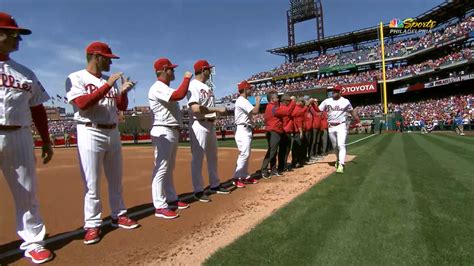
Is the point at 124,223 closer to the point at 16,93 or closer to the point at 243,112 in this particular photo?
the point at 16,93

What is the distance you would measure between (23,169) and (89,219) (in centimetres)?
83

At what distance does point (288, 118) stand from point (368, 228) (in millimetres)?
4538

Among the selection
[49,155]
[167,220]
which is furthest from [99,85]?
[167,220]

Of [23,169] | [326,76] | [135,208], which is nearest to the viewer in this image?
[23,169]

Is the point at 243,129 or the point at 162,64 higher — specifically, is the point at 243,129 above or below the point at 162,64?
below

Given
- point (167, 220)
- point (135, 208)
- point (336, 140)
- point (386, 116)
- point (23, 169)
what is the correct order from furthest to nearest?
point (386, 116) → point (336, 140) → point (135, 208) → point (167, 220) → point (23, 169)

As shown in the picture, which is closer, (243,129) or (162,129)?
(162,129)

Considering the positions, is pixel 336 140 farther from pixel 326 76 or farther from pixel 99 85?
pixel 326 76

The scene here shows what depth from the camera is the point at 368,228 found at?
12.4 ft

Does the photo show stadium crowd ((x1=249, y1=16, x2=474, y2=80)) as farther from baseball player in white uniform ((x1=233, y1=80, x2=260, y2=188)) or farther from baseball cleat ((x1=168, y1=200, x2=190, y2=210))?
baseball cleat ((x1=168, y1=200, x2=190, y2=210))

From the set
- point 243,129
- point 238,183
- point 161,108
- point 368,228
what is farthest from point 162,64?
point 368,228

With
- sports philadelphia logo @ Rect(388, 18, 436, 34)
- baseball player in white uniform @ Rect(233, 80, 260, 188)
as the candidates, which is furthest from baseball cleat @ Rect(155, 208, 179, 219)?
sports philadelphia logo @ Rect(388, 18, 436, 34)

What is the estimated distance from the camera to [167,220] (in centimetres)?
444

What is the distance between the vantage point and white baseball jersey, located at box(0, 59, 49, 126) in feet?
9.95
